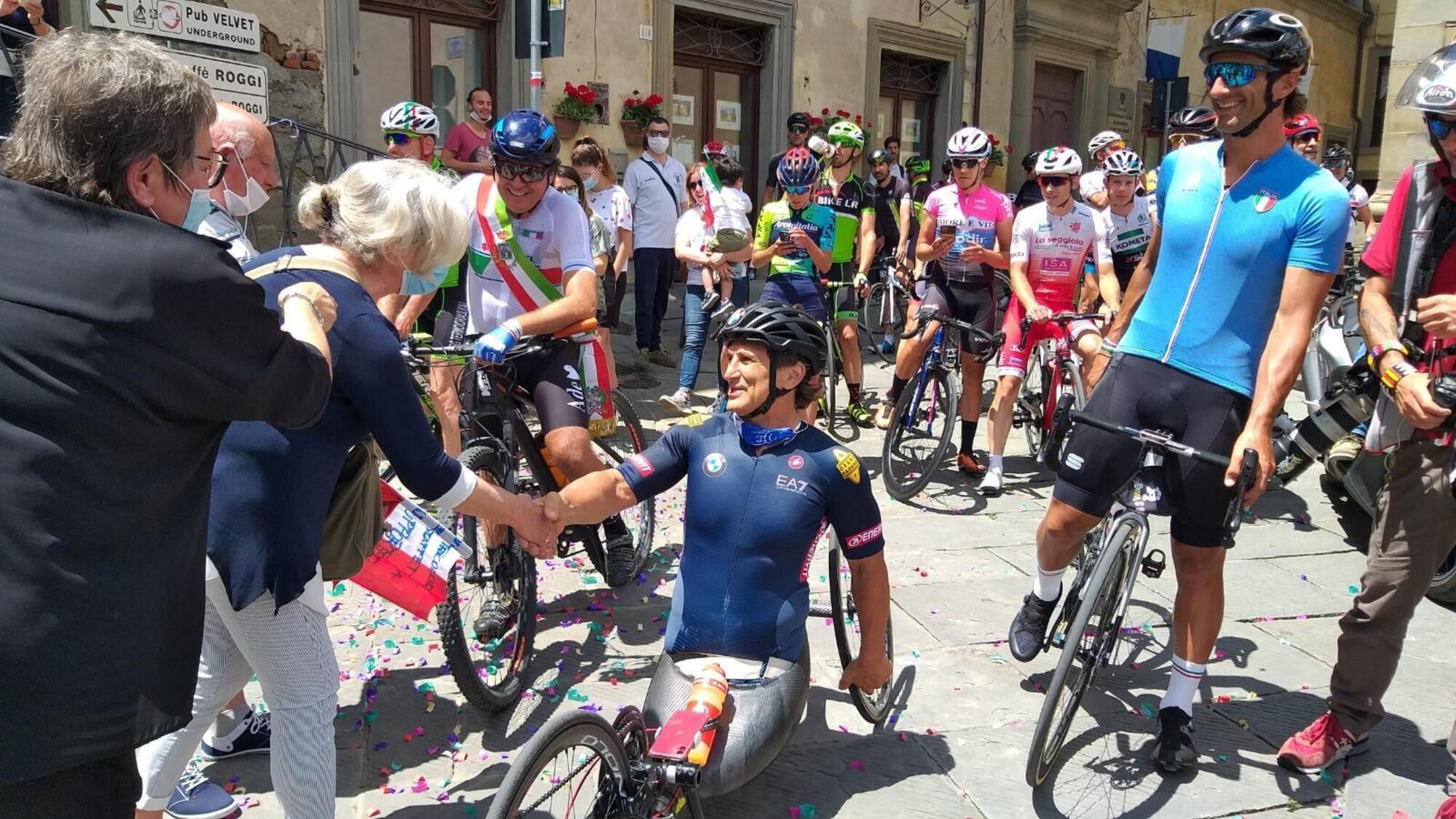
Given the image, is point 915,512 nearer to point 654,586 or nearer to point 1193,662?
point 654,586

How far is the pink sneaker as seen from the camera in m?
3.41

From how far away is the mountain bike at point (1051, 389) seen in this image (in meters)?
6.16

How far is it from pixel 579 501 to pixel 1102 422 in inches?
64.2

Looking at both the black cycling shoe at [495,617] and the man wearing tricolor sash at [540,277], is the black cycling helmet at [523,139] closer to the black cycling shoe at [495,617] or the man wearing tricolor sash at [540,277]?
the man wearing tricolor sash at [540,277]

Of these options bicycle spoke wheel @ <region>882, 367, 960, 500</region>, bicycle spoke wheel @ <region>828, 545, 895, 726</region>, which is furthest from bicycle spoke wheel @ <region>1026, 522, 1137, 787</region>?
bicycle spoke wheel @ <region>882, 367, 960, 500</region>

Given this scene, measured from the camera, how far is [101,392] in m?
1.56

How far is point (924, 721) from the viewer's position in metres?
3.68

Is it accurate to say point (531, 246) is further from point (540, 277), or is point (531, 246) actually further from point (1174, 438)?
point (1174, 438)

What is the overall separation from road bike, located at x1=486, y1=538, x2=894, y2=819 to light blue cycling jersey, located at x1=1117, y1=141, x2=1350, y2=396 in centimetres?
177

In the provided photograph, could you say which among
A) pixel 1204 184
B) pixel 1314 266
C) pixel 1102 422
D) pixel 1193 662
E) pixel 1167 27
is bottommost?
pixel 1193 662

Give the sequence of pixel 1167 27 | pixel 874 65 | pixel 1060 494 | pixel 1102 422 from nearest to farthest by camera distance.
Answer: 1. pixel 1102 422
2. pixel 1060 494
3. pixel 874 65
4. pixel 1167 27

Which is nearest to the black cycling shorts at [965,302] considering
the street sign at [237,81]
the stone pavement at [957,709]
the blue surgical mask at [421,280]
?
the stone pavement at [957,709]

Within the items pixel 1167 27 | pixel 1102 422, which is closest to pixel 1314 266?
pixel 1102 422

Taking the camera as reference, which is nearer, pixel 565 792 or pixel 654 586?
pixel 565 792
